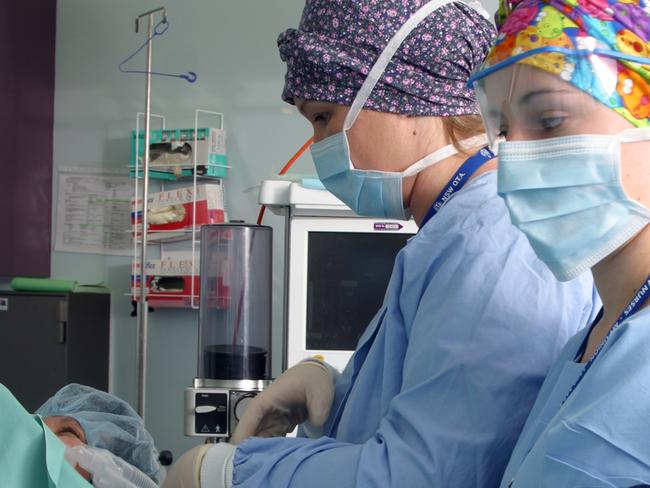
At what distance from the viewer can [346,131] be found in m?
1.21

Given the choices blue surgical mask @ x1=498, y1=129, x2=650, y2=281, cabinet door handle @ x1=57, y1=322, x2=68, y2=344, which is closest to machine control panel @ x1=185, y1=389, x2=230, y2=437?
blue surgical mask @ x1=498, y1=129, x2=650, y2=281

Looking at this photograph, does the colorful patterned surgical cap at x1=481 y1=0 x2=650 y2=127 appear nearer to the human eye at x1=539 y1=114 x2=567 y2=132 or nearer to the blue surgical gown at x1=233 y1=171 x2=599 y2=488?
the human eye at x1=539 y1=114 x2=567 y2=132

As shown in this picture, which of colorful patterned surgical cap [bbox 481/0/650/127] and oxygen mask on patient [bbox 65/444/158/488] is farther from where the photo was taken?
oxygen mask on patient [bbox 65/444/158/488]

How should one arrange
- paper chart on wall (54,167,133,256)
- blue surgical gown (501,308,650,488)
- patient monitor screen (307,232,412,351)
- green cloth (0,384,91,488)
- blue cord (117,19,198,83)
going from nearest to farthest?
blue surgical gown (501,308,650,488) < green cloth (0,384,91,488) < patient monitor screen (307,232,412,351) < blue cord (117,19,198,83) < paper chart on wall (54,167,133,256)

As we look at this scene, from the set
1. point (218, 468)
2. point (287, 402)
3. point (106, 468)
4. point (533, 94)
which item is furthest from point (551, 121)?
point (106, 468)

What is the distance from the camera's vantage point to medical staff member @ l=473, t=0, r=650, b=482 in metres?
0.74

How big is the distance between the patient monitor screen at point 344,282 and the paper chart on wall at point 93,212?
5.14 ft

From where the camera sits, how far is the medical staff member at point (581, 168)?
74cm

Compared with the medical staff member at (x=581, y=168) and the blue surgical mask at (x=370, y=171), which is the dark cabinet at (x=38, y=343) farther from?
the medical staff member at (x=581, y=168)

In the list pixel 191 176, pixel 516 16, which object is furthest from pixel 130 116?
pixel 516 16

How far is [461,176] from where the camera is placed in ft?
3.76

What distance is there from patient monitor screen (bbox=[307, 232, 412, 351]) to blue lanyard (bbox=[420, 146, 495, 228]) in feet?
4.37

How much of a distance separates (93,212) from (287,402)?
9.04 feet

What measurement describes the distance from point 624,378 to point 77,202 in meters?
3.48
